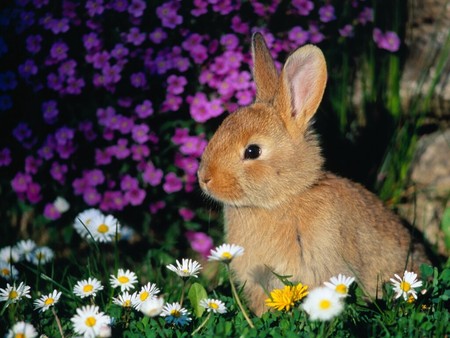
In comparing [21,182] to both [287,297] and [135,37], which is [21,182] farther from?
[287,297]

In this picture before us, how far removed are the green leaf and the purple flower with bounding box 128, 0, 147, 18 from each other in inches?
80.9

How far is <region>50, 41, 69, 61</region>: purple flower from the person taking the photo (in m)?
4.62

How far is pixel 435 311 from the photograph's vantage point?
3.06m

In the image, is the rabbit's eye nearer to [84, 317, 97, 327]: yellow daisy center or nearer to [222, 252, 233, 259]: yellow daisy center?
[222, 252, 233, 259]: yellow daisy center

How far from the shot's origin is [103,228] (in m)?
3.82

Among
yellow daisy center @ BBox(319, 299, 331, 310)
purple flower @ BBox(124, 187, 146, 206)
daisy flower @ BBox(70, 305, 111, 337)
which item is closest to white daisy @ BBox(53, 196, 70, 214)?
purple flower @ BBox(124, 187, 146, 206)

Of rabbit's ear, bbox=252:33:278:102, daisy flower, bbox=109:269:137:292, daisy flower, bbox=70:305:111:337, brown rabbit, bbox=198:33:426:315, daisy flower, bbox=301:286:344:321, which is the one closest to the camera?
daisy flower, bbox=301:286:344:321

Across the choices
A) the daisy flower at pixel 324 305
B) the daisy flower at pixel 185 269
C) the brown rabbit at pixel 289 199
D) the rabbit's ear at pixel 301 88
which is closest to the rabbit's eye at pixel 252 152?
the brown rabbit at pixel 289 199

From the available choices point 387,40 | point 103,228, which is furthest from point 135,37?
point 387,40

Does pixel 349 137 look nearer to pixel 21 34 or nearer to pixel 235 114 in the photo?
pixel 235 114

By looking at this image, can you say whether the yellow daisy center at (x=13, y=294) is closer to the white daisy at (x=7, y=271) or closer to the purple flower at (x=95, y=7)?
the white daisy at (x=7, y=271)

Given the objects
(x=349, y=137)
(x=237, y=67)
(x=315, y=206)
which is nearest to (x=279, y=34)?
(x=237, y=67)

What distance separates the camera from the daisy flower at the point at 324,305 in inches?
99.0

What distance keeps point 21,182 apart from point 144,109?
1033 millimetres
